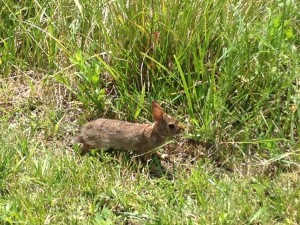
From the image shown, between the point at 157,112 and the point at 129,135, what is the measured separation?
0.25 metres

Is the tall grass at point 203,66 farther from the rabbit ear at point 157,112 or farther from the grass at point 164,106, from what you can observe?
the rabbit ear at point 157,112

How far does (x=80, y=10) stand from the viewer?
16.9 feet

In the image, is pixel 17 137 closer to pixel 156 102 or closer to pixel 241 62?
pixel 156 102

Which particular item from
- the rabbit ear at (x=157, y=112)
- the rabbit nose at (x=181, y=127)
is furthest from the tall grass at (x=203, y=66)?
the rabbit ear at (x=157, y=112)

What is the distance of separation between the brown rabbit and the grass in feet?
0.28

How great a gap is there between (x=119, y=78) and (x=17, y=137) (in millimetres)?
801

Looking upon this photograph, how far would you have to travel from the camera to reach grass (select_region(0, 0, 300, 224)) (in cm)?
419

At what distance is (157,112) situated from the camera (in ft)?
14.8

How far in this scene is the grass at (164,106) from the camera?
4.19 m

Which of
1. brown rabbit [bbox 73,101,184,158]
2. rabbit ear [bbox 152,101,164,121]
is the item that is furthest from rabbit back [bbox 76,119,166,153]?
rabbit ear [bbox 152,101,164,121]

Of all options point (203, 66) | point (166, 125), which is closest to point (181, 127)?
point (166, 125)

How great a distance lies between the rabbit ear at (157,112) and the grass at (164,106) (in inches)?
8.4

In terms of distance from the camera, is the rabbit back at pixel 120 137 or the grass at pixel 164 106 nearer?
the grass at pixel 164 106

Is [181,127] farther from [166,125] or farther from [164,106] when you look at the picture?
[164,106]
